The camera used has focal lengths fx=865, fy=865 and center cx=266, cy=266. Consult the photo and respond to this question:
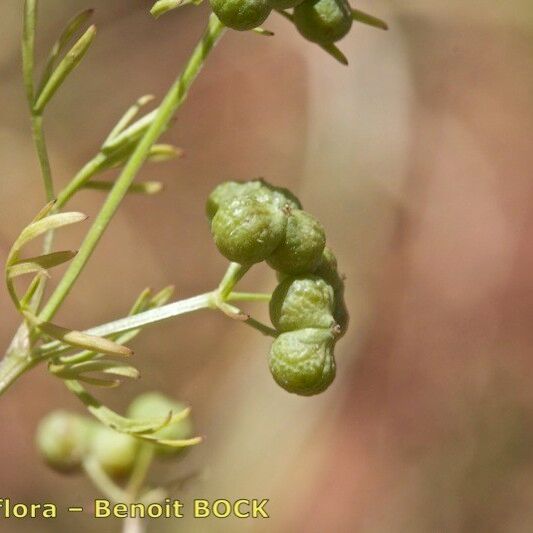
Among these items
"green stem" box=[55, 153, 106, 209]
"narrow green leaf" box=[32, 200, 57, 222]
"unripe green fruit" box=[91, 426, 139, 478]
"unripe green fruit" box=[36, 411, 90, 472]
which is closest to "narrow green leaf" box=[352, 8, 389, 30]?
"green stem" box=[55, 153, 106, 209]

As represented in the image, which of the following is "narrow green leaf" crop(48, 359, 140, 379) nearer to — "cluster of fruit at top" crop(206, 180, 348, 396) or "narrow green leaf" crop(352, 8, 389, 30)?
"cluster of fruit at top" crop(206, 180, 348, 396)

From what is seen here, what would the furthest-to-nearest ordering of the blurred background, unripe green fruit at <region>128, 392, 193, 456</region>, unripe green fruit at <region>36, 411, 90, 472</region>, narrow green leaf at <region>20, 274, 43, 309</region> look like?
the blurred background, unripe green fruit at <region>36, 411, 90, 472</region>, unripe green fruit at <region>128, 392, 193, 456</region>, narrow green leaf at <region>20, 274, 43, 309</region>

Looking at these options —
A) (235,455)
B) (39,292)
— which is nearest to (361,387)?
(235,455)

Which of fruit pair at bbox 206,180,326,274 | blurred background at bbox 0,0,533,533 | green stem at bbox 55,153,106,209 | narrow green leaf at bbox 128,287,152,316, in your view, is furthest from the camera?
blurred background at bbox 0,0,533,533

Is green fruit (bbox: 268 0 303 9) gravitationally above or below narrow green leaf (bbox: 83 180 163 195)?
above

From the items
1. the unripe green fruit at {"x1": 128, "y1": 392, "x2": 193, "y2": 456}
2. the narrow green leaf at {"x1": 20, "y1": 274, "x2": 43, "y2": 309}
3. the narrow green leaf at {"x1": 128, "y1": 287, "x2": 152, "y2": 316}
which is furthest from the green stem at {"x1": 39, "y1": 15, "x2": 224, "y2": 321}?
the unripe green fruit at {"x1": 128, "y1": 392, "x2": 193, "y2": 456}

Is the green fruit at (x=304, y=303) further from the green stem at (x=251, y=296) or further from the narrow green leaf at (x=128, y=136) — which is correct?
the narrow green leaf at (x=128, y=136)

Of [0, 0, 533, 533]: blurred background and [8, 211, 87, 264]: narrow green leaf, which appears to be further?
[0, 0, 533, 533]: blurred background

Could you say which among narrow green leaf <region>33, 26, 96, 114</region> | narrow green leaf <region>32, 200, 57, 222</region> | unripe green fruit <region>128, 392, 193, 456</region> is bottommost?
unripe green fruit <region>128, 392, 193, 456</region>
